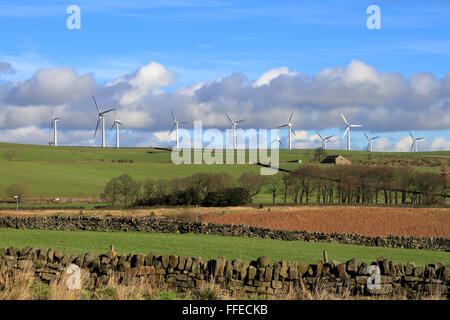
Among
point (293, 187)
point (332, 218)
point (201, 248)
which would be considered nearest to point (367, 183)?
point (293, 187)

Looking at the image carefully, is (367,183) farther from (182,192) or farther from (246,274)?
(246,274)

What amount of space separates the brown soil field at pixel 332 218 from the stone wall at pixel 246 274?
112 feet

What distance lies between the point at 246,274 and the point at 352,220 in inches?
1582

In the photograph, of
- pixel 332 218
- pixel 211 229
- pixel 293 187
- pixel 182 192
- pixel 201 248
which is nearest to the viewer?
pixel 201 248

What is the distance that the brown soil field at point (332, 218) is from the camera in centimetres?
5278

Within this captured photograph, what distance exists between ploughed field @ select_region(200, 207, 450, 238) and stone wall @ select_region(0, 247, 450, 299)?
3466cm

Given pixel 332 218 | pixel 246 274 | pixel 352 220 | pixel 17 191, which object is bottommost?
pixel 352 220

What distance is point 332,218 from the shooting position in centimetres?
5638

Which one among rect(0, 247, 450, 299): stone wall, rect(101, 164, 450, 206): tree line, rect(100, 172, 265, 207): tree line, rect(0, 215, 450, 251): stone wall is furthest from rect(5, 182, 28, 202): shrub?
rect(0, 247, 450, 299): stone wall

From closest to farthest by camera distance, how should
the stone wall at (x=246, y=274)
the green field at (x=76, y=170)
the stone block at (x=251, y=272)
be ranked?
the stone wall at (x=246, y=274) → the stone block at (x=251, y=272) → the green field at (x=76, y=170)

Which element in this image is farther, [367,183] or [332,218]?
[367,183]

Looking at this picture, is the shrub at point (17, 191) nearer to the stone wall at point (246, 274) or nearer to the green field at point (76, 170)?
the green field at point (76, 170)

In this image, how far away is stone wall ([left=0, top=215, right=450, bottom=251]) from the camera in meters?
41.3

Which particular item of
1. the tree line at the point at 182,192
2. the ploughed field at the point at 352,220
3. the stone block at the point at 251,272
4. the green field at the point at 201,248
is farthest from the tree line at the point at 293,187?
the stone block at the point at 251,272
